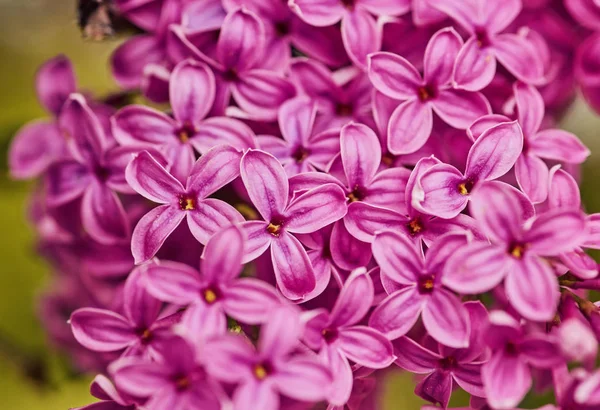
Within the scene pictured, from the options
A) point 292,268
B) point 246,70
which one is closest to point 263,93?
point 246,70

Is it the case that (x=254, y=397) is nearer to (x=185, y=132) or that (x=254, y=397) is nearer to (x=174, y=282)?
(x=174, y=282)

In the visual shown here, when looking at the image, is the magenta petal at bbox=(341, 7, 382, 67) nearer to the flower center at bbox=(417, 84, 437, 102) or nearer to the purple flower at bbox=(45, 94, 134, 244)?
the flower center at bbox=(417, 84, 437, 102)

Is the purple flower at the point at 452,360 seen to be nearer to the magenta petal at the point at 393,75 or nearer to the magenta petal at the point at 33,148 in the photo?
the magenta petal at the point at 393,75

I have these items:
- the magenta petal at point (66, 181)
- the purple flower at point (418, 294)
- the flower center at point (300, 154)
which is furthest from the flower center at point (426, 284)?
the magenta petal at point (66, 181)

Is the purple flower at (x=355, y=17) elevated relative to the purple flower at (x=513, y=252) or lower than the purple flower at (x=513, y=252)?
elevated

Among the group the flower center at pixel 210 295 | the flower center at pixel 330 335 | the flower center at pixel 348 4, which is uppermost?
Answer: the flower center at pixel 348 4

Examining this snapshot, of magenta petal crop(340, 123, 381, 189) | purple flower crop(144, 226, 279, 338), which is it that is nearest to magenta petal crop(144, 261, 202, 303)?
purple flower crop(144, 226, 279, 338)
